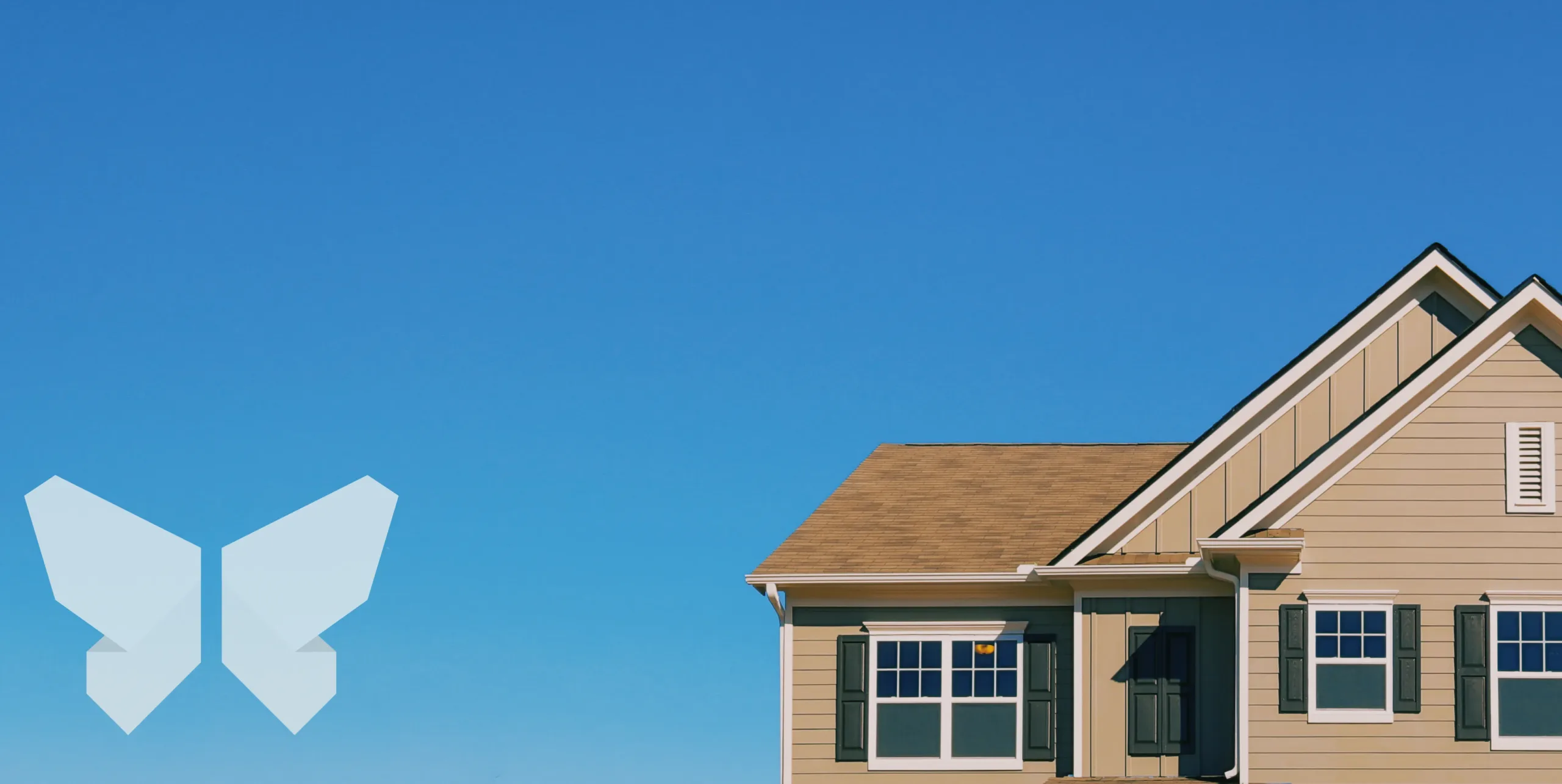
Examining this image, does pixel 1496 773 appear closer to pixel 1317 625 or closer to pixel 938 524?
pixel 1317 625

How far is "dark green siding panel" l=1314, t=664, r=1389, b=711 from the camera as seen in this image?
60.8 feet

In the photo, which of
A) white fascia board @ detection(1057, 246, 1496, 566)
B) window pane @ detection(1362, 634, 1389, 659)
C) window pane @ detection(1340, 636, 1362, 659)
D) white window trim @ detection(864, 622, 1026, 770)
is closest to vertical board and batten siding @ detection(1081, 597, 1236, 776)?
white fascia board @ detection(1057, 246, 1496, 566)

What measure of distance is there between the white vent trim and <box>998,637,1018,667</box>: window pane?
5840 millimetres

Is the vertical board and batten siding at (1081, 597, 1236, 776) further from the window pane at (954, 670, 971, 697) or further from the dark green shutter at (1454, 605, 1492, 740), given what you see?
the dark green shutter at (1454, 605, 1492, 740)

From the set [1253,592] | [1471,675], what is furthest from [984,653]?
[1471,675]

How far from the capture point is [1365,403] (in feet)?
67.4

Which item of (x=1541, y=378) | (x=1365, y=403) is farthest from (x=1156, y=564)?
(x=1541, y=378)

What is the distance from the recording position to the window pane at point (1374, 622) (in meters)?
18.7

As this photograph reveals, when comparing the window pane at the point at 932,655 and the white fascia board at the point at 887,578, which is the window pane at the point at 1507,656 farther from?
the window pane at the point at 932,655

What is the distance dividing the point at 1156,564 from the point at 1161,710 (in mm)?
1668

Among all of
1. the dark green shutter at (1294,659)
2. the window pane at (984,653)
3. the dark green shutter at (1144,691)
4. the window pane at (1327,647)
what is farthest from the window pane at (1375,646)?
the window pane at (984,653)

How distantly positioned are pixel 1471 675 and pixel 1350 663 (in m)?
1.22

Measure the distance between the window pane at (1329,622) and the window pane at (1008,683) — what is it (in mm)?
3893

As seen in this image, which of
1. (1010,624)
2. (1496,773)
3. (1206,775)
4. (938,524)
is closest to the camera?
(1496,773)
